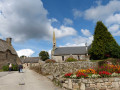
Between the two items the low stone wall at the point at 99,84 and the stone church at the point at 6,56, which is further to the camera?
the stone church at the point at 6,56

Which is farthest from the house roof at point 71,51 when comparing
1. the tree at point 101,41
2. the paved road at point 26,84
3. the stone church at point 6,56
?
the paved road at point 26,84

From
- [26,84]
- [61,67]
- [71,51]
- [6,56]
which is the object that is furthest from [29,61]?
[26,84]

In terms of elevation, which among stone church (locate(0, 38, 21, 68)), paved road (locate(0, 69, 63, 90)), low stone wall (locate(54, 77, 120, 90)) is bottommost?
paved road (locate(0, 69, 63, 90))

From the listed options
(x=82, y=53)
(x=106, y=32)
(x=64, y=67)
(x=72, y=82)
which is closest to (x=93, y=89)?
(x=72, y=82)

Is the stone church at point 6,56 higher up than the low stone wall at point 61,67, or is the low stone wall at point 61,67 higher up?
the stone church at point 6,56

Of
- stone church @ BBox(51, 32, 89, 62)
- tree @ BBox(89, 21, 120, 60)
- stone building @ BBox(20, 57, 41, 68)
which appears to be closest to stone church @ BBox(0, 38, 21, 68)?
stone church @ BBox(51, 32, 89, 62)

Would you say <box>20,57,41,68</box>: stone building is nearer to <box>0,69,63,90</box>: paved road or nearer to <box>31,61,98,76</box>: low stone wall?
<box>31,61,98,76</box>: low stone wall

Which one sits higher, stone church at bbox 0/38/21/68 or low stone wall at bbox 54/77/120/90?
stone church at bbox 0/38/21/68

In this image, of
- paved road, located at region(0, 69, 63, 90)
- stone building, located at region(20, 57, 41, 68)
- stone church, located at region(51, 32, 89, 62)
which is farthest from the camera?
stone building, located at region(20, 57, 41, 68)

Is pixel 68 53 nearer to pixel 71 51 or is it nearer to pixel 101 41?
pixel 71 51

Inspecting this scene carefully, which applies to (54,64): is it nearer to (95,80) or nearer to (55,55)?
(95,80)

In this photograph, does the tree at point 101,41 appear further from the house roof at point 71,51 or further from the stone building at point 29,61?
the stone building at point 29,61

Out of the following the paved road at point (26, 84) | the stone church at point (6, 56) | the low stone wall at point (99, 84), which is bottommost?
the paved road at point (26, 84)

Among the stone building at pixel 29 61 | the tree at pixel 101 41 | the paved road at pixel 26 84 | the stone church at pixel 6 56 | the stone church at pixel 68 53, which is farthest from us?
the stone building at pixel 29 61
